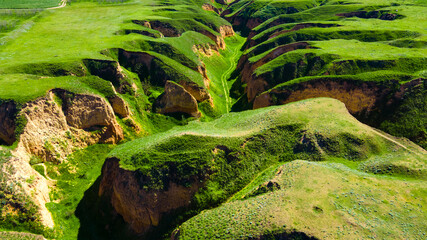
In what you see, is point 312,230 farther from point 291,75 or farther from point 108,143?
point 291,75

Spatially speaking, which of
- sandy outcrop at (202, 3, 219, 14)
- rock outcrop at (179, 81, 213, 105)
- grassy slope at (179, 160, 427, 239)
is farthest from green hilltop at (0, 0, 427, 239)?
sandy outcrop at (202, 3, 219, 14)

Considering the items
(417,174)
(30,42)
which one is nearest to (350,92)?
(417,174)

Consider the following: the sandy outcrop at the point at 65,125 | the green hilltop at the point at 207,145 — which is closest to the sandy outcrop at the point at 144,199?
the green hilltop at the point at 207,145

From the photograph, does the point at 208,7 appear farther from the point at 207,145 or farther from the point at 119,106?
the point at 207,145

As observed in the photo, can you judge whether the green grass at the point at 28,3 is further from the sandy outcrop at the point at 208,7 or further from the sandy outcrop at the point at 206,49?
the sandy outcrop at the point at 206,49

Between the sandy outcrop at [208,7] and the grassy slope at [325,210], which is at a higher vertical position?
the sandy outcrop at [208,7]

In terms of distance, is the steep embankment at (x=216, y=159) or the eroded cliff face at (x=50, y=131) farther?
the eroded cliff face at (x=50, y=131)

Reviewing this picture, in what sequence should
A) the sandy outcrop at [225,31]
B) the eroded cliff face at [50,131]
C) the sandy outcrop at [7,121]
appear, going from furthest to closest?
the sandy outcrop at [225,31] → the sandy outcrop at [7,121] → the eroded cliff face at [50,131]
